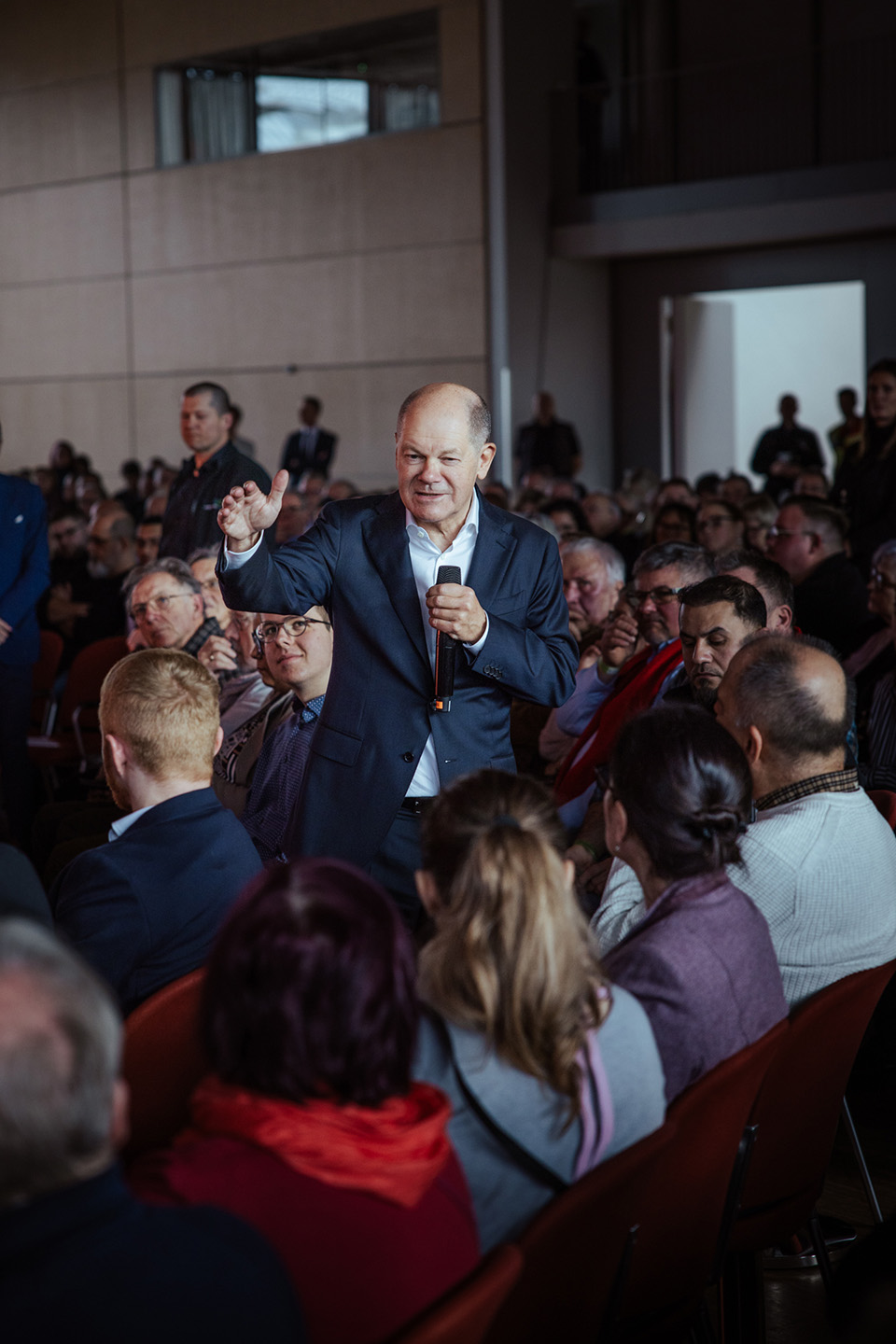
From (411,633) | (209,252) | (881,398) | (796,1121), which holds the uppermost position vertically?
(209,252)

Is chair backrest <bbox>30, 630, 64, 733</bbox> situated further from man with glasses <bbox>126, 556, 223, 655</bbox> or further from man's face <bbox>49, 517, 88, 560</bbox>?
man with glasses <bbox>126, 556, 223, 655</bbox>

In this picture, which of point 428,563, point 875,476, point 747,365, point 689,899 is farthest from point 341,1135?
point 747,365

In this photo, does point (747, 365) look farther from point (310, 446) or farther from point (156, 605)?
point (156, 605)

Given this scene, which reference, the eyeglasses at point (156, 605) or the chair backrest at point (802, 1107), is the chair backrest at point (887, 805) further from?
the eyeglasses at point (156, 605)

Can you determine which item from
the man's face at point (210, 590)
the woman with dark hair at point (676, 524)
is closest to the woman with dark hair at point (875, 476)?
the woman with dark hair at point (676, 524)

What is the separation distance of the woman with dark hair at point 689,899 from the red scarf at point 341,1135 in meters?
0.59

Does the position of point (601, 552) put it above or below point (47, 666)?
above

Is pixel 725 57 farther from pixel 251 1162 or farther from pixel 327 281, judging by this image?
pixel 251 1162

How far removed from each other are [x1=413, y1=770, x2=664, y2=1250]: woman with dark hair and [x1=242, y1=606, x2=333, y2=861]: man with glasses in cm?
173

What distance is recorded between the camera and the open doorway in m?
13.5

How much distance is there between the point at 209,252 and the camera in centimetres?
1362

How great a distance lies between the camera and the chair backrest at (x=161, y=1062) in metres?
1.89

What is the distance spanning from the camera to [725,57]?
41.3 ft

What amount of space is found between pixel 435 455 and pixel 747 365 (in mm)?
13676
